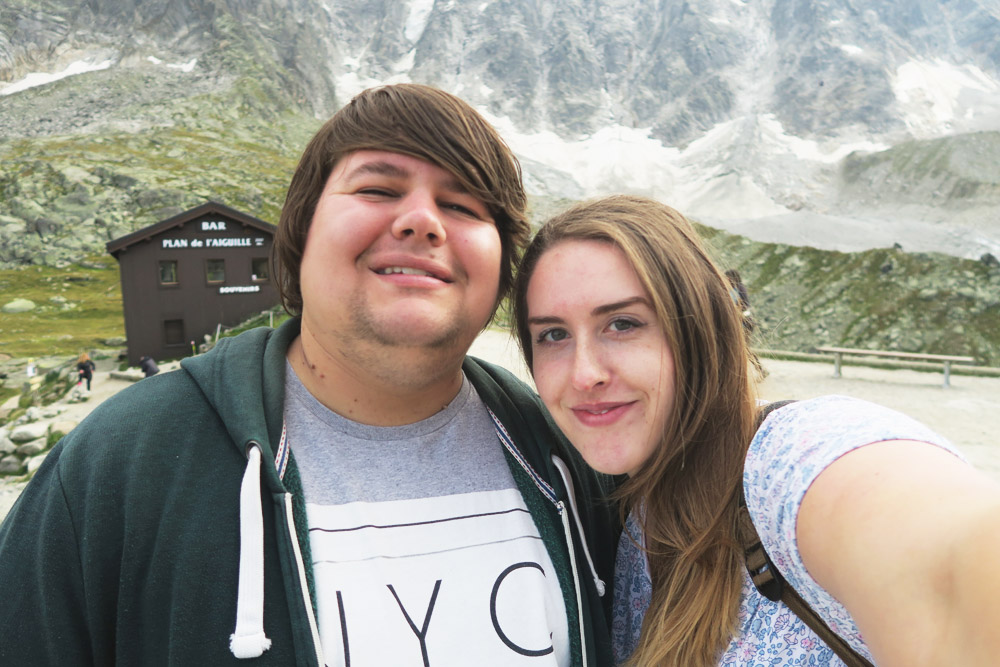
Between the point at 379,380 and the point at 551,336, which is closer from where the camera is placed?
the point at 379,380

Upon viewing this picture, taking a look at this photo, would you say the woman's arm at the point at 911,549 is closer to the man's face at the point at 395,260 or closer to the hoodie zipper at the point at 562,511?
the hoodie zipper at the point at 562,511

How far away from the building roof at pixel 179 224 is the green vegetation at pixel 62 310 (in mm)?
13160

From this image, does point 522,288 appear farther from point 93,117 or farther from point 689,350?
point 93,117

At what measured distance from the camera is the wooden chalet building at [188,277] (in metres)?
22.2

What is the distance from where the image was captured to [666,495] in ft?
7.50

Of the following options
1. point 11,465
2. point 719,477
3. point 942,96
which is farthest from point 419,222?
point 942,96

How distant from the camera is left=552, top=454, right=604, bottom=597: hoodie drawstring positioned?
225 centimetres

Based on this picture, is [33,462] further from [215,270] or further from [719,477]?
[215,270]

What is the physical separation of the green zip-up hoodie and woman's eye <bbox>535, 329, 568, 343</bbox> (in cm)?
111

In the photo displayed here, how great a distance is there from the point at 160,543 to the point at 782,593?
1.84m

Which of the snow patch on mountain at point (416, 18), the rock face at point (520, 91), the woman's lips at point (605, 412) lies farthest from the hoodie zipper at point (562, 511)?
the snow patch on mountain at point (416, 18)

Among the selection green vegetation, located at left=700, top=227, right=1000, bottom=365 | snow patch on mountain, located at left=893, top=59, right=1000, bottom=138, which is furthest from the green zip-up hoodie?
snow patch on mountain, located at left=893, top=59, right=1000, bottom=138

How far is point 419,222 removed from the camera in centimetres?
212

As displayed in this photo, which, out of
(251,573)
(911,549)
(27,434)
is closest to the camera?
(911,549)
